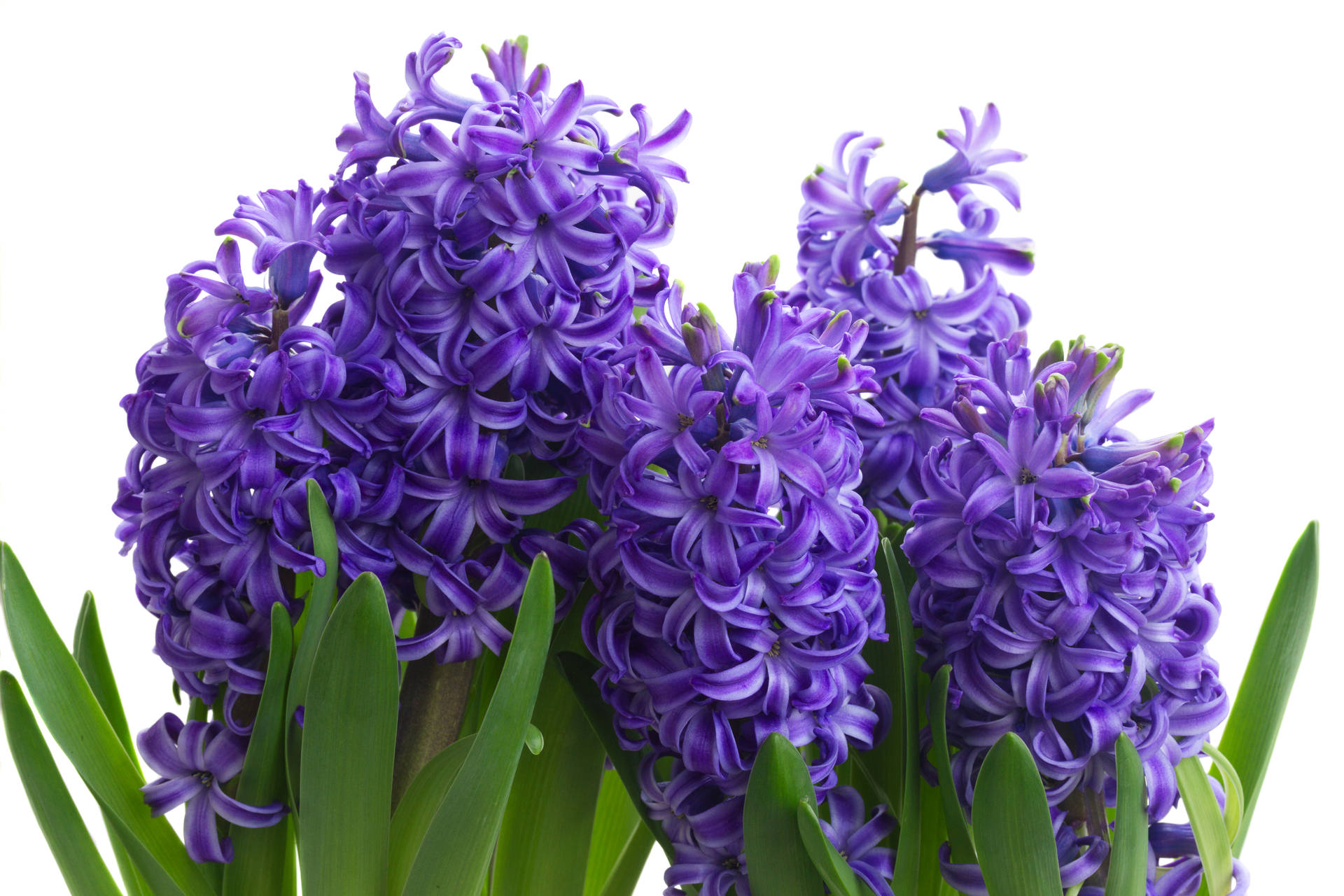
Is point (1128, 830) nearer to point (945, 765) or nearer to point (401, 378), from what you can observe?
point (945, 765)

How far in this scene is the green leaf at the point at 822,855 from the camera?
0.55 metres

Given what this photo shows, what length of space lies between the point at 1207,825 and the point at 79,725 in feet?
2.00

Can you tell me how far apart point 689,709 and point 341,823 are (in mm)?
181

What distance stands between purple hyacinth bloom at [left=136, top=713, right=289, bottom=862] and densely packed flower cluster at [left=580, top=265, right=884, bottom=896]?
199 millimetres

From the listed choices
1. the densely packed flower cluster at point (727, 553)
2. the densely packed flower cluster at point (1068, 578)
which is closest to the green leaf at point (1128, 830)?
the densely packed flower cluster at point (1068, 578)

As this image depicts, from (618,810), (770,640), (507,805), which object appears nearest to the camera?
(770,640)

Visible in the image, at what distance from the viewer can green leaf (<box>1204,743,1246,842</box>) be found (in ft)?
2.22

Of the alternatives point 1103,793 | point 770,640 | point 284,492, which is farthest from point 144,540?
point 1103,793

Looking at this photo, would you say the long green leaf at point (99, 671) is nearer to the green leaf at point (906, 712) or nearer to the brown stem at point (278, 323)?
the brown stem at point (278, 323)

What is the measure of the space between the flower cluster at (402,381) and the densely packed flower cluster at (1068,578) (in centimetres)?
20

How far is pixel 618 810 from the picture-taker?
801mm

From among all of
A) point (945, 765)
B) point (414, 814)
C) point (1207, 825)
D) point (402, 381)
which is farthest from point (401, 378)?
point (1207, 825)

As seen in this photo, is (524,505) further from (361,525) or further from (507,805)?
(507,805)

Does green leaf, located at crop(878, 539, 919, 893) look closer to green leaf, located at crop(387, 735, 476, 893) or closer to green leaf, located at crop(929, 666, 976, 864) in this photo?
green leaf, located at crop(929, 666, 976, 864)
